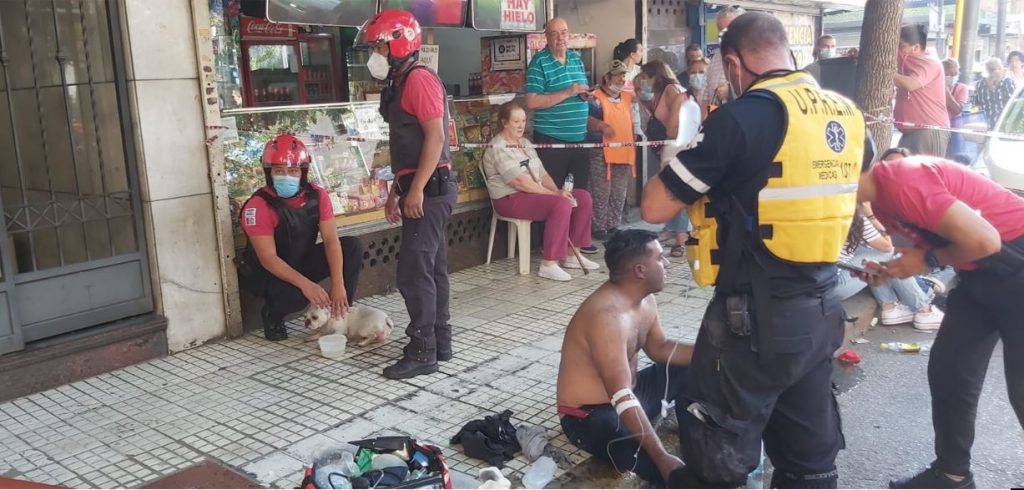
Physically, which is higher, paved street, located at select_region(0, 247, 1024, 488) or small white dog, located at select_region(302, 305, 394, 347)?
small white dog, located at select_region(302, 305, 394, 347)

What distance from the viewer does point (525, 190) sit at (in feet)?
22.3

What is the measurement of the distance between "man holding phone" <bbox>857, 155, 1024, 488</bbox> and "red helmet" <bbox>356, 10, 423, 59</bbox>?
245cm

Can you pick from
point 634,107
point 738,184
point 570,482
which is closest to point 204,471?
point 570,482

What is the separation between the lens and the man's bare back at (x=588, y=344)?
3439 millimetres

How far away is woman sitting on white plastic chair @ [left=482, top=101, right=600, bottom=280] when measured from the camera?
266 inches

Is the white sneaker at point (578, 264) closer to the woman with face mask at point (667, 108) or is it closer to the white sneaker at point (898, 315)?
the woman with face mask at point (667, 108)

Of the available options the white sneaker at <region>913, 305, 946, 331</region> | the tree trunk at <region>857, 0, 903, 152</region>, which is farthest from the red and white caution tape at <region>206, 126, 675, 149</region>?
the white sneaker at <region>913, 305, 946, 331</region>

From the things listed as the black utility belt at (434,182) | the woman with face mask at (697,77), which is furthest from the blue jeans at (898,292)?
the woman with face mask at (697,77)

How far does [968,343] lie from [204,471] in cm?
318

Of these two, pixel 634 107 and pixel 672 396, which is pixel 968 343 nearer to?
pixel 672 396

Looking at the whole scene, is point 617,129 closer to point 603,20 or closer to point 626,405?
point 603,20

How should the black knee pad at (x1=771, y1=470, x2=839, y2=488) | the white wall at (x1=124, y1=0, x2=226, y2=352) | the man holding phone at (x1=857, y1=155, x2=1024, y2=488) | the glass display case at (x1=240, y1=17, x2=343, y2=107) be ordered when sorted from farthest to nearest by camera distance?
the glass display case at (x1=240, y1=17, x2=343, y2=107) < the white wall at (x1=124, y1=0, x2=226, y2=352) < the man holding phone at (x1=857, y1=155, x2=1024, y2=488) < the black knee pad at (x1=771, y1=470, x2=839, y2=488)

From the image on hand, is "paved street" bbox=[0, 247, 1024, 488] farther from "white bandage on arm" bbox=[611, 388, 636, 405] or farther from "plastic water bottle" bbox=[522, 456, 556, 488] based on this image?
"white bandage on arm" bbox=[611, 388, 636, 405]

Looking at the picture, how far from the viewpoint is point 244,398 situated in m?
4.37
